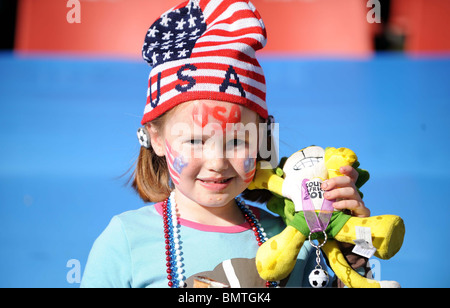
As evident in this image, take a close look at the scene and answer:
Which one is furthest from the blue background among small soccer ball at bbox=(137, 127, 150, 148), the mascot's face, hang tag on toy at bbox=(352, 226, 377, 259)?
hang tag on toy at bbox=(352, 226, 377, 259)

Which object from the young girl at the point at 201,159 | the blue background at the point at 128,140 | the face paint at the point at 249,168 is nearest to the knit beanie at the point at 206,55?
the young girl at the point at 201,159

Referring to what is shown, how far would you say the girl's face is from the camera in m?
1.30

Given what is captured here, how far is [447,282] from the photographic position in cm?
214

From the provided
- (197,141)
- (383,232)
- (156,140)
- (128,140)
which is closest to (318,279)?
(383,232)

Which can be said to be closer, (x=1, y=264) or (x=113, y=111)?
(x=1, y=264)

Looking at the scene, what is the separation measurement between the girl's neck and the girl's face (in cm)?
6

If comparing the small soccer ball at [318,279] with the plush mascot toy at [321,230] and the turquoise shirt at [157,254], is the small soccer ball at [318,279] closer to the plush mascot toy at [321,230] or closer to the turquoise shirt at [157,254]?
the plush mascot toy at [321,230]

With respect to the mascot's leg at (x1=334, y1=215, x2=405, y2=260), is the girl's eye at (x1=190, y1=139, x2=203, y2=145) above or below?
above

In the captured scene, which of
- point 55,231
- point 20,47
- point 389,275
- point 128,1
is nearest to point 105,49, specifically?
point 128,1

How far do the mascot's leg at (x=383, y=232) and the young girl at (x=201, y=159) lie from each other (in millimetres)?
50

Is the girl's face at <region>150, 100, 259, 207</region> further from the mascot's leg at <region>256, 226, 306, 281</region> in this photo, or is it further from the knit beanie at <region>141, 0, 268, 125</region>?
the mascot's leg at <region>256, 226, 306, 281</region>

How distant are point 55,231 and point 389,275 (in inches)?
56.6

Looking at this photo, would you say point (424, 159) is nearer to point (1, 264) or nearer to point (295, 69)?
point (295, 69)
